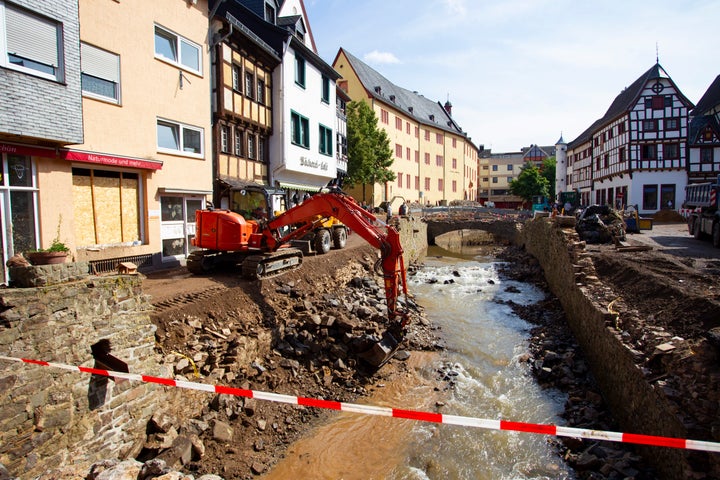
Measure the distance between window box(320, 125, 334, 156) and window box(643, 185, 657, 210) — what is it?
28.7 meters

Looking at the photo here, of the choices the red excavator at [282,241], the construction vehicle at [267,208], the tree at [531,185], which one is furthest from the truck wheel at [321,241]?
the tree at [531,185]

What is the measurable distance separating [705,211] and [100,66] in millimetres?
24659

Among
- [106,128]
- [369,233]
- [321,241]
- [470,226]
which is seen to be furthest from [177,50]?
[470,226]

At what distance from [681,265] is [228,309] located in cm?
1294

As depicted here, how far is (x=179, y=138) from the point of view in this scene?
14.0 meters

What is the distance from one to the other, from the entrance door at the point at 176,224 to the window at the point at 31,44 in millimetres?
4708

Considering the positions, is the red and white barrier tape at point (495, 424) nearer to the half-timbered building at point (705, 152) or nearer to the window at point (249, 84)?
the window at point (249, 84)

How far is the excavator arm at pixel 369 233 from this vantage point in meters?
9.68

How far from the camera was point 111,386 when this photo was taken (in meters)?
6.05

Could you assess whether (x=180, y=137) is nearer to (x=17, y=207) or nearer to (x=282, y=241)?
(x=282, y=241)

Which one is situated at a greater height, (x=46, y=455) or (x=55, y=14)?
(x=55, y=14)

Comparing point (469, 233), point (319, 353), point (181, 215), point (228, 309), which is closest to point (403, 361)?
point (319, 353)

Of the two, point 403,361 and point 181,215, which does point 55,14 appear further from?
point 403,361

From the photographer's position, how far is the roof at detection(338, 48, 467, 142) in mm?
43562
